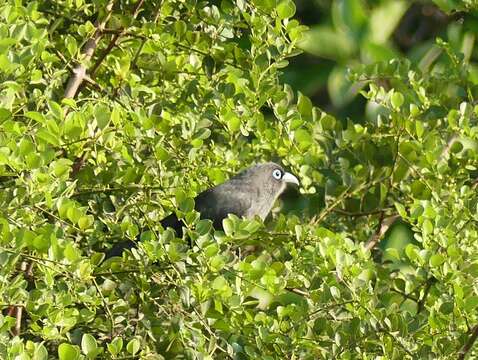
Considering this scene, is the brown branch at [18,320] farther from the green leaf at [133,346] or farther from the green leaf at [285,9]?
the green leaf at [285,9]

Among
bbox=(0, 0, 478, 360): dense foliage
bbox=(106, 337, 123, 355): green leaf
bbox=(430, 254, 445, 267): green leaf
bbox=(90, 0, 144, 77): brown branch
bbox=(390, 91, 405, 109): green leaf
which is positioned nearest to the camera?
bbox=(106, 337, 123, 355): green leaf

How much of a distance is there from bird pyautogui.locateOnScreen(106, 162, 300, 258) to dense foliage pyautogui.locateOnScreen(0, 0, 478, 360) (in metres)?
0.21

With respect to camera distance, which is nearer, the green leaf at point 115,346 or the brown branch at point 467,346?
the green leaf at point 115,346

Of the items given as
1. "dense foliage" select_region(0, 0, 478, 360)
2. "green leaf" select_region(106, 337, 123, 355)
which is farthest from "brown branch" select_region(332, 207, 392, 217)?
"green leaf" select_region(106, 337, 123, 355)

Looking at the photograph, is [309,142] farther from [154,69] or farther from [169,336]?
[169,336]

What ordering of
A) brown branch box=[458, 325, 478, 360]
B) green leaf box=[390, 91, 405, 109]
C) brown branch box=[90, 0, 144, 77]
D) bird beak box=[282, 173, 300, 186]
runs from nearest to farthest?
brown branch box=[458, 325, 478, 360], brown branch box=[90, 0, 144, 77], green leaf box=[390, 91, 405, 109], bird beak box=[282, 173, 300, 186]

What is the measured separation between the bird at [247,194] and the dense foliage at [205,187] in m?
0.21

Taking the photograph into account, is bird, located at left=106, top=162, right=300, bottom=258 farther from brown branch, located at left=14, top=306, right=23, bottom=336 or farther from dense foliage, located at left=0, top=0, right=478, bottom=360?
brown branch, located at left=14, top=306, right=23, bottom=336

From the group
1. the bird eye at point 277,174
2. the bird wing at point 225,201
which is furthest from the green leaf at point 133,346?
the bird eye at point 277,174

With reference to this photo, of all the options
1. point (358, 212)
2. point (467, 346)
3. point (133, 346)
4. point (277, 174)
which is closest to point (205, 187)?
point (358, 212)

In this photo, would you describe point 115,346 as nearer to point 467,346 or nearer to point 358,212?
point 467,346

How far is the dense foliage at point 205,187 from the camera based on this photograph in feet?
9.73

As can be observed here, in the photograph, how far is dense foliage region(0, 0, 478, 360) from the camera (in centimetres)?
297

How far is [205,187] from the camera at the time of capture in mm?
3605
